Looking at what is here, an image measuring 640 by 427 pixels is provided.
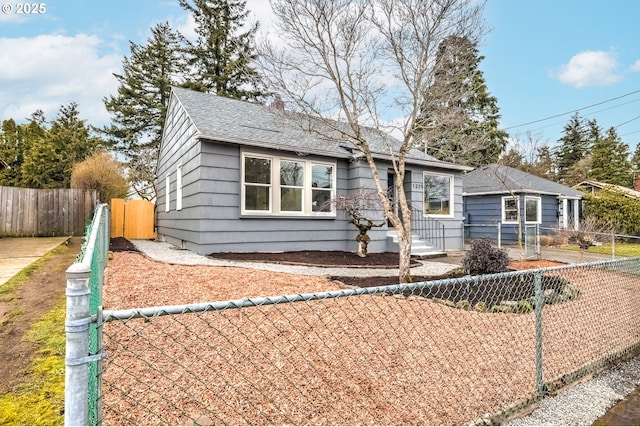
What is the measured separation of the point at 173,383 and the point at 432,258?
8664 mm

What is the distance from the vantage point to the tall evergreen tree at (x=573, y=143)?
1495 inches

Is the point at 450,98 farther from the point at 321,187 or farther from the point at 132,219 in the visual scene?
the point at 132,219

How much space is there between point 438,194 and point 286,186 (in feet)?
18.9

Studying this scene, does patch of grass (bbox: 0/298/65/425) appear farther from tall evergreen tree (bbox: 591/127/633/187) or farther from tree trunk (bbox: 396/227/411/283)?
tall evergreen tree (bbox: 591/127/633/187)

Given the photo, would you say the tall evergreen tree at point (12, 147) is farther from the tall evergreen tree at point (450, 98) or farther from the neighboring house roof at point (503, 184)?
the neighboring house roof at point (503, 184)

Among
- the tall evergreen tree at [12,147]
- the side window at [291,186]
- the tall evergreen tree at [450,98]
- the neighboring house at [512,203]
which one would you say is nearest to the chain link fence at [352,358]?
the tall evergreen tree at [450,98]

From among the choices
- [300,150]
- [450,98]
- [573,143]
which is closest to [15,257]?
[300,150]

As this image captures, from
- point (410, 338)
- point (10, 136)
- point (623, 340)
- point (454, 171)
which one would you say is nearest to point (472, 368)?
point (410, 338)

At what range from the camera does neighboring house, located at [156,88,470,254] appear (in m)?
8.20

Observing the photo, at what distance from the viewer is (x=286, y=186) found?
9.16 m

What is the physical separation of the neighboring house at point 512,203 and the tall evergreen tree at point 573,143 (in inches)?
922

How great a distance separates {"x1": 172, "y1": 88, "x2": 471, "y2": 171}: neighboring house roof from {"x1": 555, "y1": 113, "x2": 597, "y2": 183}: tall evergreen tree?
35.2 meters

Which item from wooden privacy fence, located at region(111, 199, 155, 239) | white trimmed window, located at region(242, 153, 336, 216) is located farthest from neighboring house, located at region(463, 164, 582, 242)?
wooden privacy fence, located at region(111, 199, 155, 239)

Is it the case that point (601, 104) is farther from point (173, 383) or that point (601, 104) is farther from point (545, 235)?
point (173, 383)
